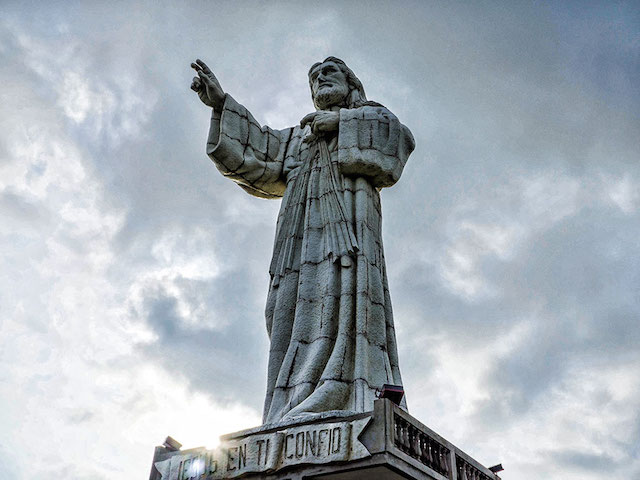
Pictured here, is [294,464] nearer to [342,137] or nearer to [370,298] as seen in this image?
[370,298]

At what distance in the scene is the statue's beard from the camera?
Answer: 10680 millimetres

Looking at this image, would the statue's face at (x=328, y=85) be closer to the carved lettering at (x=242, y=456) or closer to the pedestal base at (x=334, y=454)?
the pedestal base at (x=334, y=454)

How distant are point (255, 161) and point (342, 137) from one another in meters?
1.58

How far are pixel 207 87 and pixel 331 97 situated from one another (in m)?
1.85

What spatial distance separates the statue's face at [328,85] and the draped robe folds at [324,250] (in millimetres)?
501

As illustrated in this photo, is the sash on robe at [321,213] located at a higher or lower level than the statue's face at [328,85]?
lower

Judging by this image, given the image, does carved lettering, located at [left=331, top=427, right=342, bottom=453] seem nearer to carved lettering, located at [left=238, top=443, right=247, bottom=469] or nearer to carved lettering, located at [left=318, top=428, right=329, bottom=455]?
carved lettering, located at [left=318, top=428, right=329, bottom=455]

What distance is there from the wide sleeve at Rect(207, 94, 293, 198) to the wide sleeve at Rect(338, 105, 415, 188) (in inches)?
56.4

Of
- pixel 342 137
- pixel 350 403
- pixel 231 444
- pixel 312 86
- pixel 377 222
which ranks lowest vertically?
pixel 231 444

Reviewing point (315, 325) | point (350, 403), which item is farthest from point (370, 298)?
Answer: point (350, 403)

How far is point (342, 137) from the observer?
9.84m

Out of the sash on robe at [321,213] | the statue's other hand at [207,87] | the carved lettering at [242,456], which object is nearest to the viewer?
the carved lettering at [242,456]

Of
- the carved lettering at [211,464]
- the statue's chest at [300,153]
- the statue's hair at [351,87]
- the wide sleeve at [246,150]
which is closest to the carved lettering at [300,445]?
the carved lettering at [211,464]

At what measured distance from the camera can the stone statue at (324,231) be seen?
8102mm
